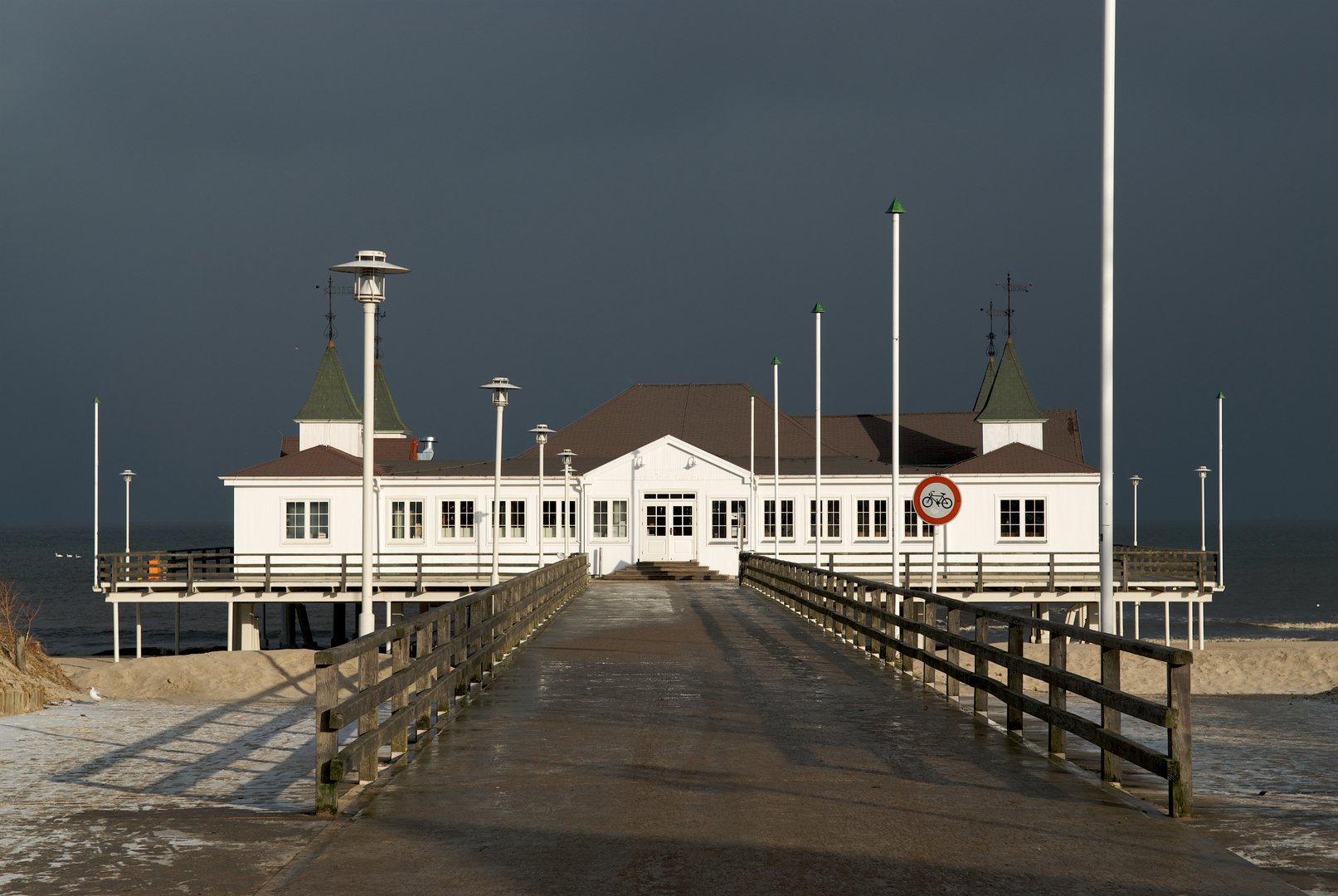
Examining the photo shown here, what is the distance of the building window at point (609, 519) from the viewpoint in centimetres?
4331

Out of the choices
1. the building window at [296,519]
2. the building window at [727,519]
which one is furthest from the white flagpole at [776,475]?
the building window at [296,519]

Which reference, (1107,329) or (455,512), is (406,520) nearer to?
(455,512)

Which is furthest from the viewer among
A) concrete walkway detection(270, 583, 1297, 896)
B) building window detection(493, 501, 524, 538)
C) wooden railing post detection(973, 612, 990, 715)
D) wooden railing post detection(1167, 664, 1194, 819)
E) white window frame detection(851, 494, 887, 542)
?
building window detection(493, 501, 524, 538)

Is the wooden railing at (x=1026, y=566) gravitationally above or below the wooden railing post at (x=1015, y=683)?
below

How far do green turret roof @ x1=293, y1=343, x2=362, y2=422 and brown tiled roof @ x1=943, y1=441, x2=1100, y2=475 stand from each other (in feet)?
81.8

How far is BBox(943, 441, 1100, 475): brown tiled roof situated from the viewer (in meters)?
41.2

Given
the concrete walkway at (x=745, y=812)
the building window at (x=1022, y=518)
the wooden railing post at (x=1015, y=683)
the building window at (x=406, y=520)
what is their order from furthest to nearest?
the building window at (x=406, y=520), the building window at (x=1022, y=518), the wooden railing post at (x=1015, y=683), the concrete walkway at (x=745, y=812)

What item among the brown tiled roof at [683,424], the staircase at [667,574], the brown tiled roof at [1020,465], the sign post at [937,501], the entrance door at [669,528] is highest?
the brown tiled roof at [683,424]

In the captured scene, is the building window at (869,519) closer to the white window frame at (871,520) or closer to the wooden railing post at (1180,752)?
the white window frame at (871,520)

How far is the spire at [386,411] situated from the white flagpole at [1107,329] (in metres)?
47.1

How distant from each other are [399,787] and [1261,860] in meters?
5.11

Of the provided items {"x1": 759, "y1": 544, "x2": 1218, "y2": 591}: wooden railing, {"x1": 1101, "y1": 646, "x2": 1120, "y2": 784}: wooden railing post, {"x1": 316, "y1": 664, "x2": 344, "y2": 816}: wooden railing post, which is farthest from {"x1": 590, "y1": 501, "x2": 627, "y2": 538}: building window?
{"x1": 316, "y1": 664, "x2": 344, "y2": 816}: wooden railing post

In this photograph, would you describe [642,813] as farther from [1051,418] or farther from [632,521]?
[1051,418]

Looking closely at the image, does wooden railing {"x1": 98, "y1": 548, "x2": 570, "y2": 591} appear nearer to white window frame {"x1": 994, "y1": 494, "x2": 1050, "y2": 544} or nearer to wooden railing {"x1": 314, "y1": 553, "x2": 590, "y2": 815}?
white window frame {"x1": 994, "y1": 494, "x2": 1050, "y2": 544}
